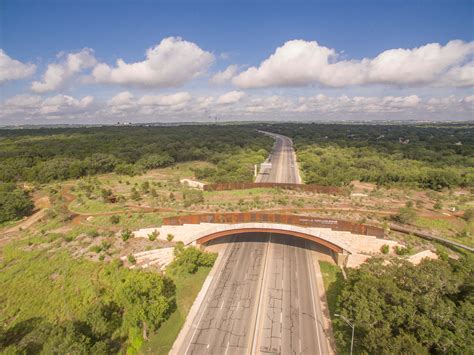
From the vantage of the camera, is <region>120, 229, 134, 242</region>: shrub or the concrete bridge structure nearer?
the concrete bridge structure

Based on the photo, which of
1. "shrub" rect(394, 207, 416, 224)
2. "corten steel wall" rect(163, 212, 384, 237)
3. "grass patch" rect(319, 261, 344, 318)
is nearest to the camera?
"grass patch" rect(319, 261, 344, 318)

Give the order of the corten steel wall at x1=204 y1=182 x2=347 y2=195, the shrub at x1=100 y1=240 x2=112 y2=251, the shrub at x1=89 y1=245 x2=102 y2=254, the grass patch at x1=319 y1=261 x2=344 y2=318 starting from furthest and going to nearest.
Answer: the corten steel wall at x1=204 y1=182 x2=347 y2=195 → the shrub at x1=100 y1=240 x2=112 y2=251 → the shrub at x1=89 y1=245 x2=102 y2=254 → the grass patch at x1=319 y1=261 x2=344 y2=318

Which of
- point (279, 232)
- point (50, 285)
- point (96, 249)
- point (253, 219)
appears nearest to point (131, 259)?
point (96, 249)

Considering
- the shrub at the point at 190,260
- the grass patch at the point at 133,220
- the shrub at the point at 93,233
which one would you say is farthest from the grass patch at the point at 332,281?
the shrub at the point at 93,233

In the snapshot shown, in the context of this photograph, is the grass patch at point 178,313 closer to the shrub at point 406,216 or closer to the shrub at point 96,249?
the shrub at point 96,249

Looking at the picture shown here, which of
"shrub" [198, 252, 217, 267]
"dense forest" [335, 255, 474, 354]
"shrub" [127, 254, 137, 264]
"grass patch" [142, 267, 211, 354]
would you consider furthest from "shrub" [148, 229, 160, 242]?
"dense forest" [335, 255, 474, 354]

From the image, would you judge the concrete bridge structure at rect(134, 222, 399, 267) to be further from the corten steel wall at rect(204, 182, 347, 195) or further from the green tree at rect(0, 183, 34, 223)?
the green tree at rect(0, 183, 34, 223)
